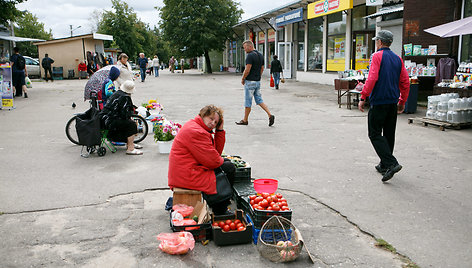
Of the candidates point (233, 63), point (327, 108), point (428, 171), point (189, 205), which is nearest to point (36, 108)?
point (327, 108)

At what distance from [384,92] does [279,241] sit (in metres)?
2.86

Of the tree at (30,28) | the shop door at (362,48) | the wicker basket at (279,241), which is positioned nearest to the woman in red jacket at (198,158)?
the wicker basket at (279,241)

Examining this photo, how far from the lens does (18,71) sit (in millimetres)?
17031

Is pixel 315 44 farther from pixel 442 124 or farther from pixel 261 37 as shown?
pixel 442 124

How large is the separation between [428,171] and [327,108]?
22.9ft

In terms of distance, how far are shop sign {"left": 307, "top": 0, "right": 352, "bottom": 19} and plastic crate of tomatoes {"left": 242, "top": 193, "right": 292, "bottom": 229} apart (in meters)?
16.1

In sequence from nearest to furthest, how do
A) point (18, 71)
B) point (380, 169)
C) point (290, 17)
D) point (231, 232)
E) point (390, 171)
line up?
point (231, 232), point (390, 171), point (380, 169), point (18, 71), point (290, 17)

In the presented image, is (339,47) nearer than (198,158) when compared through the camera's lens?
No

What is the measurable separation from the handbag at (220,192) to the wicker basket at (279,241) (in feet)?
2.15

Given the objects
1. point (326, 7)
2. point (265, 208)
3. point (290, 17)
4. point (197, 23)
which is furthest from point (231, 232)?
point (197, 23)

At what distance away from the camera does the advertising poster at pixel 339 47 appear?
2066 cm

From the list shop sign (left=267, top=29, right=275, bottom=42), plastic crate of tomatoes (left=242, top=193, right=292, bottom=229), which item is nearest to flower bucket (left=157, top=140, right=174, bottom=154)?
plastic crate of tomatoes (left=242, top=193, right=292, bottom=229)

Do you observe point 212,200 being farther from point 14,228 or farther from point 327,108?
point 327,108

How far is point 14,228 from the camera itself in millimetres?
4211
